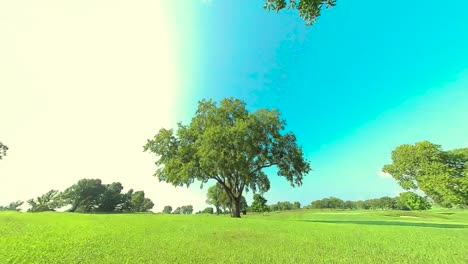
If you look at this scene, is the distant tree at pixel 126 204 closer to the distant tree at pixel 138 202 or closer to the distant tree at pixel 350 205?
the distant tree at pixel 138 202

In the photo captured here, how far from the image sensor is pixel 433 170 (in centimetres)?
3228

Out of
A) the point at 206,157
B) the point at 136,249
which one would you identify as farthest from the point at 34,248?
the point at 206,157

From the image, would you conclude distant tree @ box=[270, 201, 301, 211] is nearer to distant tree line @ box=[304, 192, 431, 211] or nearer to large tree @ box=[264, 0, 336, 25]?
distant tree line @ box=[304, 192, 431, 211]

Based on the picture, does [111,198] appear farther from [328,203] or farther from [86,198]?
[328,203]

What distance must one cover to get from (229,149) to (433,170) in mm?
30664

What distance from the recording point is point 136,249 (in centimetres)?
643

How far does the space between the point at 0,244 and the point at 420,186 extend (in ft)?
146

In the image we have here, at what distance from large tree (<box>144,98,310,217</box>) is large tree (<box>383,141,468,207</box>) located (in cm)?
1910

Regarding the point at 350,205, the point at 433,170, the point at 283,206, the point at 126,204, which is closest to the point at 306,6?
the point at 433,170

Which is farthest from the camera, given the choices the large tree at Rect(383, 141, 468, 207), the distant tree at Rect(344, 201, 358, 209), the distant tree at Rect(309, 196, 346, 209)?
the distant tree at Rect(344, 201, 358, 209)

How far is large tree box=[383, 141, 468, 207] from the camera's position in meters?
30.2

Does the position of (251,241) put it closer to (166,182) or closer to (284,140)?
(284,140)

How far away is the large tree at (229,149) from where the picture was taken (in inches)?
970

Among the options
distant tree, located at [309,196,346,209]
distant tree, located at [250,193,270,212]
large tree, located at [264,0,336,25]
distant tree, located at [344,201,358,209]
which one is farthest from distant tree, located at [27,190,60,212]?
distant tree, located at [344,201,358,209]
